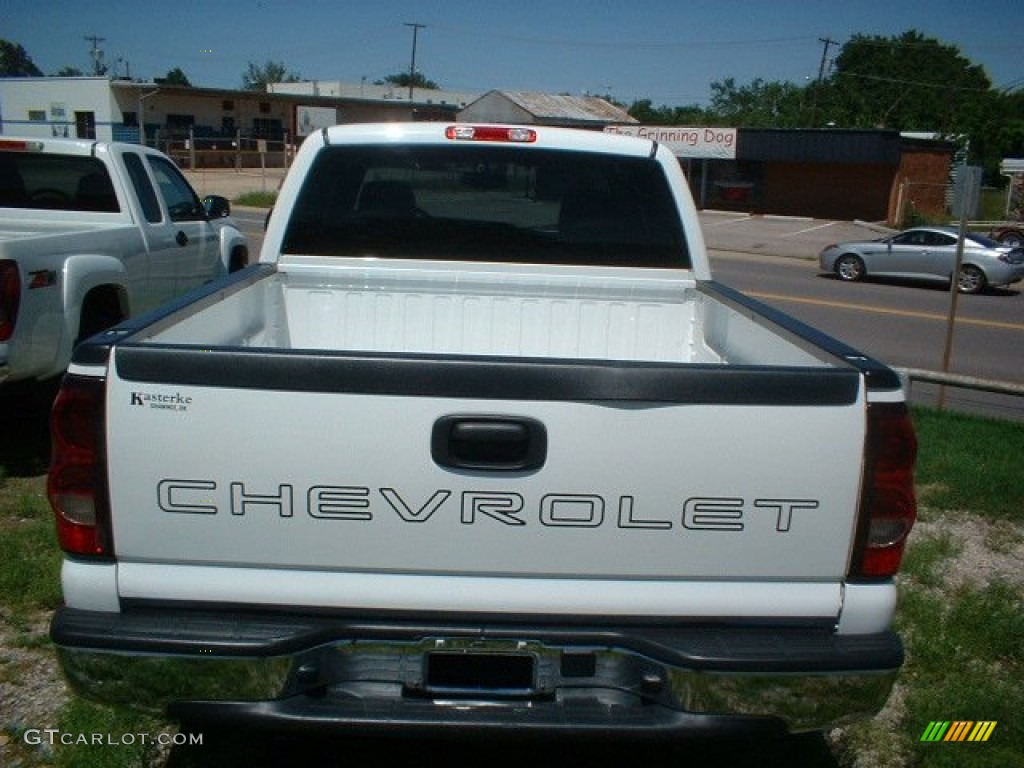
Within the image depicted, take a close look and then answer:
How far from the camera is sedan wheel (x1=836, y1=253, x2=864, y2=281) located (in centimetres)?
2242

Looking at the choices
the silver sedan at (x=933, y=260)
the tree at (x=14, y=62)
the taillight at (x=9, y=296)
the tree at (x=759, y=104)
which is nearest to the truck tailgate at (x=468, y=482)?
the taillight at (x=9, y=296)

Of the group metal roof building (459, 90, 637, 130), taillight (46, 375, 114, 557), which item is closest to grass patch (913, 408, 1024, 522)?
taillight (46, 375, 114, 557)

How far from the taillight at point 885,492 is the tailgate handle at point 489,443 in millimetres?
823

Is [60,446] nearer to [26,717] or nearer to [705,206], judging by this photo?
[26,717]

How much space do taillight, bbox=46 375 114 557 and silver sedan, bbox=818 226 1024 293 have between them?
68.9 feet

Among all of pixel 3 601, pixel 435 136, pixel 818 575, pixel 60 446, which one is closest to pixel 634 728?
pixel 818 575

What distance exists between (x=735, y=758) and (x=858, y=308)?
50.4 feet

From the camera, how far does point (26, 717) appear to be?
3.62m

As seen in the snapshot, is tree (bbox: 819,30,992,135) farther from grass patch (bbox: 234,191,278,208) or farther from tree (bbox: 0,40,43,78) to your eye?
tree (bbox: 0,40,43,78)

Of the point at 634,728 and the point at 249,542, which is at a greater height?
the point at 249,542

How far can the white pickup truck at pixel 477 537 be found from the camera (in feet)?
8.18

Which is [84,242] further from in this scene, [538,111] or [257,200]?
[538,111]

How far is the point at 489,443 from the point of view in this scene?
252 centimetres

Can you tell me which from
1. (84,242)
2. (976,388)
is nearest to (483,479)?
(84,242)
